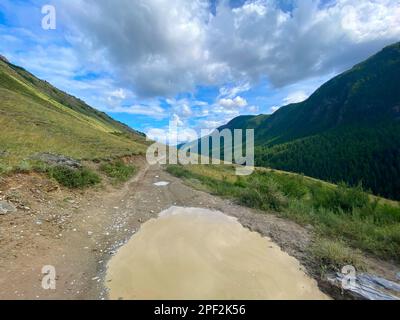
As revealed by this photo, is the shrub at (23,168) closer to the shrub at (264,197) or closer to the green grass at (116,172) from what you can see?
the green grass at (116,172)

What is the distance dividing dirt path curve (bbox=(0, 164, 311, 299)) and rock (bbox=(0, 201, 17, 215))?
5.06 ft

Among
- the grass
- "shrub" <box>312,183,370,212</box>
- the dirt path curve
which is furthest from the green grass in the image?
"shrub" <box>312,183,370,212</box>

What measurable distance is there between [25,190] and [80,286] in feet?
22.9

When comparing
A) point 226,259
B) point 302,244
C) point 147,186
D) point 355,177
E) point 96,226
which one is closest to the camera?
point 226,259

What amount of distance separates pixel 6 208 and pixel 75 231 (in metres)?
2.71

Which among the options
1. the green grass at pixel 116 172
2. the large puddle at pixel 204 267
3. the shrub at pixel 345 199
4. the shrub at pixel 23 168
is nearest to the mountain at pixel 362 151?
the shrub at pixel 345 199

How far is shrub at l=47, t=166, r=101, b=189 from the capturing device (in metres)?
13.4

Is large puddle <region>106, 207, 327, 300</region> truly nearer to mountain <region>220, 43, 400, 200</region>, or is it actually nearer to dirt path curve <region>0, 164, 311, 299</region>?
dirt path curve <region>0, 164, 311, 299</region>

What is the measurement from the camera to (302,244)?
8.55 meters

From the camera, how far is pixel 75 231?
9227mm

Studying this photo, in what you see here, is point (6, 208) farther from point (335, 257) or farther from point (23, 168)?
point (335, 257)

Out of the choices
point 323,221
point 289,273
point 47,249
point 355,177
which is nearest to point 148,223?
point 47,249
